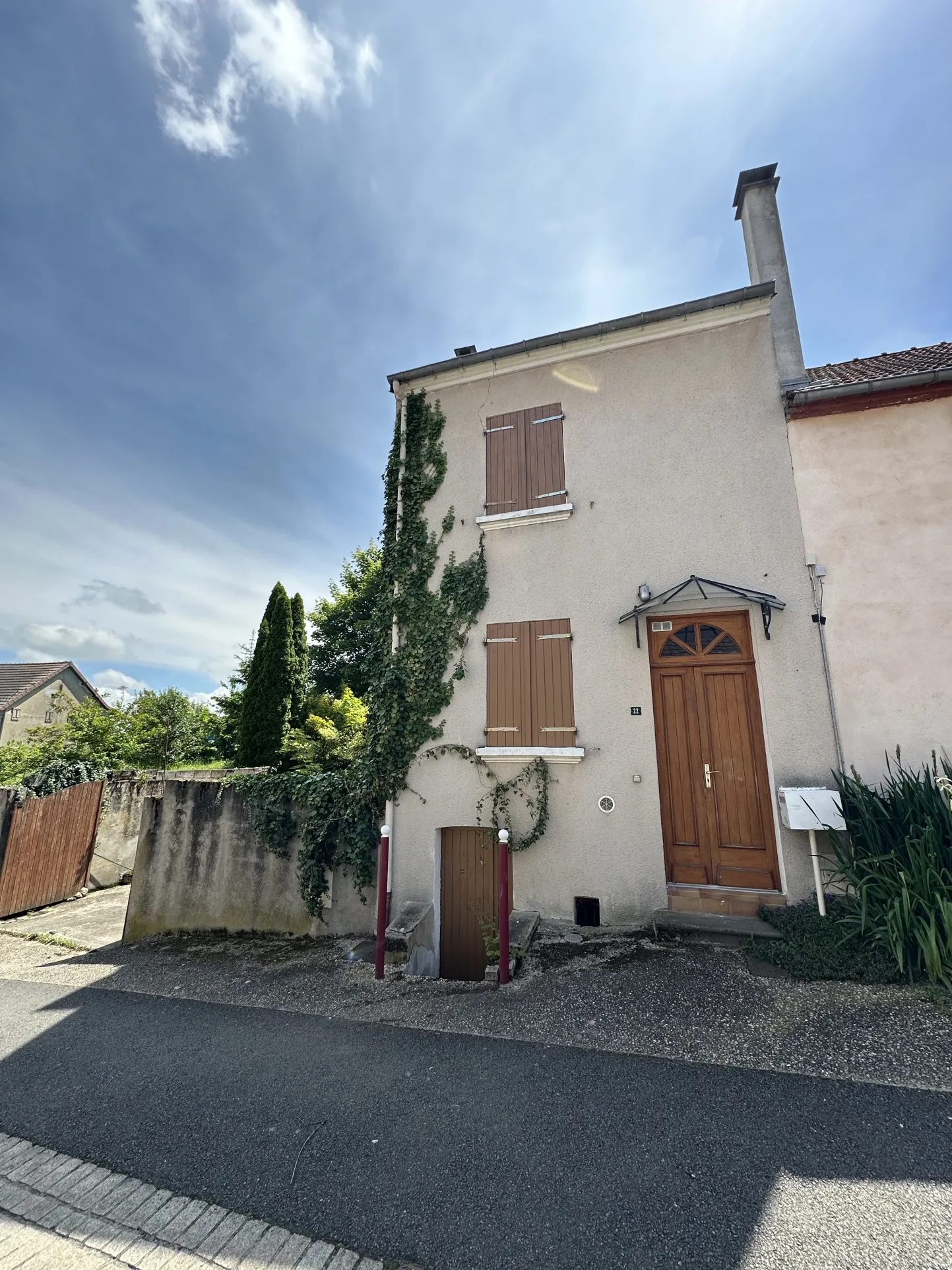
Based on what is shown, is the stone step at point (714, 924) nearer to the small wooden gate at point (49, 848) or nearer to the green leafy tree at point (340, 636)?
the small wooden gate at point (49, 848)

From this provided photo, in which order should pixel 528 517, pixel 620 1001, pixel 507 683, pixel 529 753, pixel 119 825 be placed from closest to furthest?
pixel 620 1001
pixel 529 753
pixel 507 683
pixel 528 517
pixel 119 825

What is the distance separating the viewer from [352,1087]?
3.24 m

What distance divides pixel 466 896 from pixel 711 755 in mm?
3198

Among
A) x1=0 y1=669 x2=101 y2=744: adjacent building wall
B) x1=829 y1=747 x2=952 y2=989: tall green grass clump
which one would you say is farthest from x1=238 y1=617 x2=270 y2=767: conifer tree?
x1=829 y1=747 x2=952 y2=989: tall green grass clump

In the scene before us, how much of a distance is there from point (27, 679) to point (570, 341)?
93.1 feet

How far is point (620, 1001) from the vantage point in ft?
12.9

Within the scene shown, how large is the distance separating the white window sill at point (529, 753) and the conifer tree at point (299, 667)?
11.6 metres

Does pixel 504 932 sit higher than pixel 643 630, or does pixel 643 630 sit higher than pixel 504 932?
pixel 643 630

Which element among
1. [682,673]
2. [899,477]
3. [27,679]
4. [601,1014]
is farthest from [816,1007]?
[27,679]

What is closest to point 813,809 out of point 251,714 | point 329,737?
point 329,737

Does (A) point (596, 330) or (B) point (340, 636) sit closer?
(A) point (596, 330)

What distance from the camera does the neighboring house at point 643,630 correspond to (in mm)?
5277

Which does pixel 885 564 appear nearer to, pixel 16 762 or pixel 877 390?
pixel 877 390

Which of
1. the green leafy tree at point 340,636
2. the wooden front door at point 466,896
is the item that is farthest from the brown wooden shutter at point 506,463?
the green leafy tree at point 340,636
